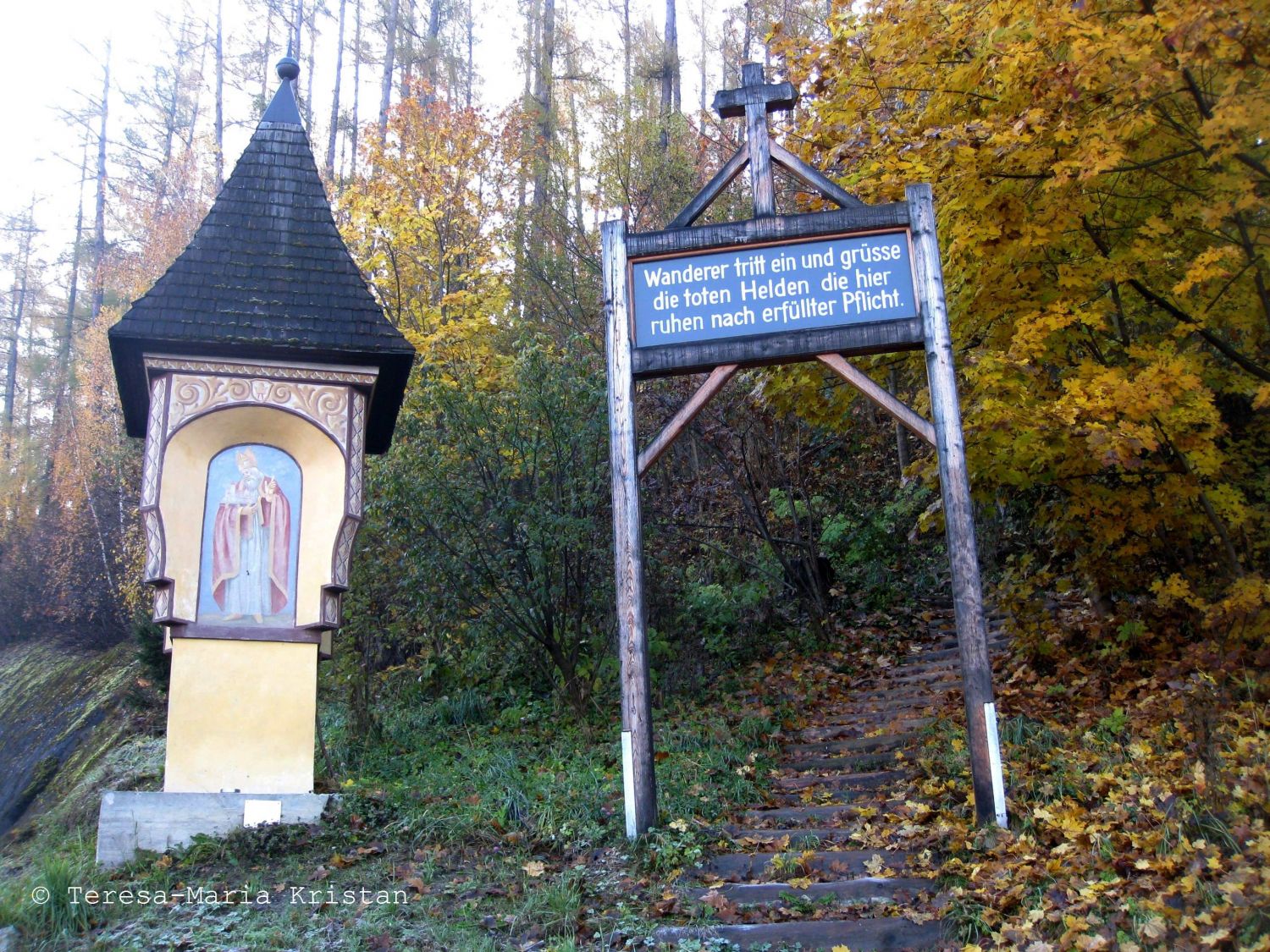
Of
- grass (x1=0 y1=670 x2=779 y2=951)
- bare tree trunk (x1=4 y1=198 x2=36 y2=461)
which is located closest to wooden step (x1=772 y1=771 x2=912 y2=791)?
grass (x1=0 y1=670 x2=779 y2=951)

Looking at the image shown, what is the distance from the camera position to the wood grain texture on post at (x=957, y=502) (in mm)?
6371

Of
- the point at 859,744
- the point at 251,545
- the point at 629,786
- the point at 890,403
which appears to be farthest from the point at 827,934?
the point at 251,545

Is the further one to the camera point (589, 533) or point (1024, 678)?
point (589, 533)

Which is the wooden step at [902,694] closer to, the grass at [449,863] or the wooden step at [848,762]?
the grass at [449,863]

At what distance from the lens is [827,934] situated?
5.39m

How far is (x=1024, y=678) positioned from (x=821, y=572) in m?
5.18

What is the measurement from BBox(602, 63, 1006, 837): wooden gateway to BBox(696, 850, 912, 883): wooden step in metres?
0.66

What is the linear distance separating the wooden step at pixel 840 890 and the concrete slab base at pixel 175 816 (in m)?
3.34

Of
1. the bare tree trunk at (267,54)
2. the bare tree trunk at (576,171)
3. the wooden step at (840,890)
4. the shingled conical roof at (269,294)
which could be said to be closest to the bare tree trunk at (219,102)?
the bare tree trunk at (267,54)

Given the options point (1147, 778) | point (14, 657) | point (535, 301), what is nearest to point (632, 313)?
point (1147, 778)

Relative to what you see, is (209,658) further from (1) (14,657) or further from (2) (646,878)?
(1) (14,657)

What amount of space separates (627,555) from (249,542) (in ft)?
10.6

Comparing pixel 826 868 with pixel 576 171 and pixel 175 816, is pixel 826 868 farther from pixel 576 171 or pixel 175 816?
pixel 576 171

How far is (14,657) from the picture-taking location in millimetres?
22312
